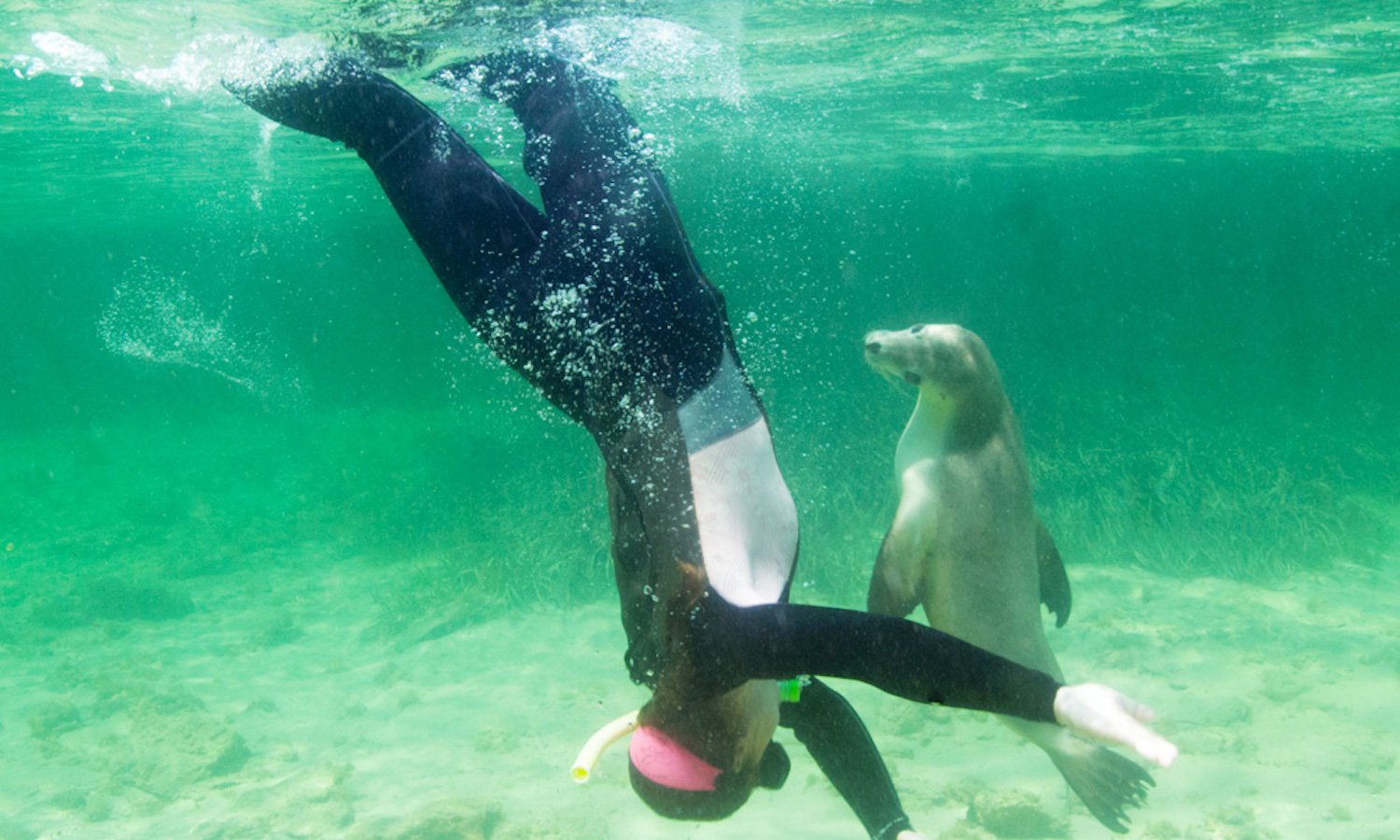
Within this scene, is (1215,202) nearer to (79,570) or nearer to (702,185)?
(702,185)

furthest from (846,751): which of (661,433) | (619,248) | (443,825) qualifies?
(443,825)

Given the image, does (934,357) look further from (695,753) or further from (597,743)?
(597,743)

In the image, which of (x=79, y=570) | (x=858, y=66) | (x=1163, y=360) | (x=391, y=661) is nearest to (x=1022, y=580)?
(x=391, y=661)

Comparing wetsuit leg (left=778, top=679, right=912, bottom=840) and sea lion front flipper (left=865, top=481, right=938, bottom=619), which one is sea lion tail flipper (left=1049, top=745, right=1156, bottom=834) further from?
wetsuit leg (left=778, top=679, right=912, bottom=840)

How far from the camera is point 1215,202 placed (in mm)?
38562

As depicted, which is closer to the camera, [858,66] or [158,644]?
[158,644]

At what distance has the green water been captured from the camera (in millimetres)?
11195

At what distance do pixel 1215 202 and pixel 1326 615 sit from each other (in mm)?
35140

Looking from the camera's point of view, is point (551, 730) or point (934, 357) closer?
point (934, 357)

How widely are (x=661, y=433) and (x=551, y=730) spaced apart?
6.99 m

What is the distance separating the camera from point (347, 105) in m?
3.02

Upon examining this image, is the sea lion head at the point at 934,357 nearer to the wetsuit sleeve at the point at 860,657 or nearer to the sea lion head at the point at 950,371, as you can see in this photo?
the sea lion head at the point at 950,371

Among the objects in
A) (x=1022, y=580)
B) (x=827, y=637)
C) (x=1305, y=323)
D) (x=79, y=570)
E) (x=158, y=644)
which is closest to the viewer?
(x=827, y=637)

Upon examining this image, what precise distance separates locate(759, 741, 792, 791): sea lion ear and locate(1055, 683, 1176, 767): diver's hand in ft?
3.42
